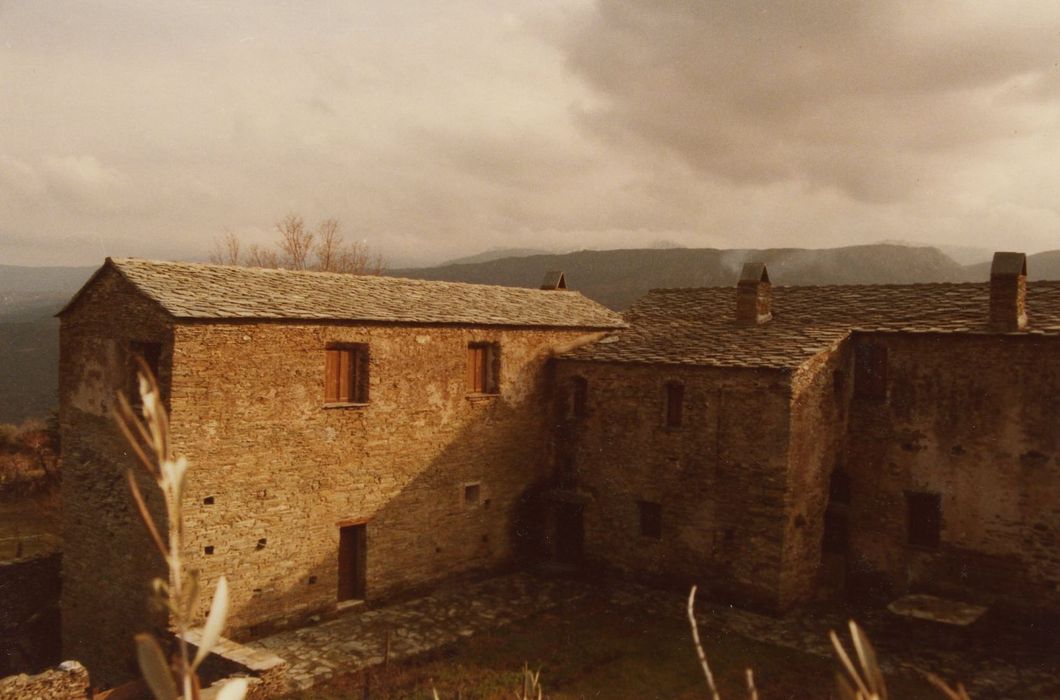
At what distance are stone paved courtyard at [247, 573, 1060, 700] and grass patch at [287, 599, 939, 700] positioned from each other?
57 cm

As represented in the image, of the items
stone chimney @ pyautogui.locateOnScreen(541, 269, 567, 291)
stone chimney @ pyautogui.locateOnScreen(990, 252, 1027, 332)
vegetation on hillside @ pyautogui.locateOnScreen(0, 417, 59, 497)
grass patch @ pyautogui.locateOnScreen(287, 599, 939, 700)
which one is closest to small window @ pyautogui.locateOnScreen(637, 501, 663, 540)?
grass patch @ pyautogui.locateOnScreen(287, 599, 939, 700)

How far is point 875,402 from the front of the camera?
2003cm

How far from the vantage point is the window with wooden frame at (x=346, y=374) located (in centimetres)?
1781

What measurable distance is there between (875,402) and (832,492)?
2.63 meters

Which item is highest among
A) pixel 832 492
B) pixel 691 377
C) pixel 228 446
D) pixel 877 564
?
pixel 691 377

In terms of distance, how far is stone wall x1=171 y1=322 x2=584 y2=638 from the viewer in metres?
15.6

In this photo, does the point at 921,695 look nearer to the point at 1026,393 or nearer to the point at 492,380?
the point at 1026,393

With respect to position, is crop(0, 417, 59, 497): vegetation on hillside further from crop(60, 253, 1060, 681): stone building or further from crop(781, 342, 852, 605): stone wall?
crop(781, 342, 852, 605): stone wall

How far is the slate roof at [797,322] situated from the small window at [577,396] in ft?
2.56

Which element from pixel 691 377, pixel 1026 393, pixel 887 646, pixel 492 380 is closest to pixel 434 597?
pixel 492 380

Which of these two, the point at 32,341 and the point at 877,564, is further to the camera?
the point at 32,341

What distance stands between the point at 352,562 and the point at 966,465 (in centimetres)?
1486

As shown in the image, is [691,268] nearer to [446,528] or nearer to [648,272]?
[648,272]

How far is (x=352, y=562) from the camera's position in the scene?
18625mm
